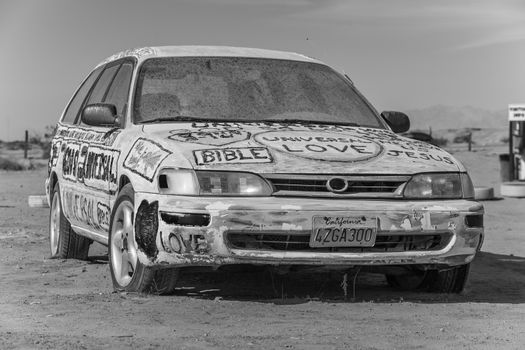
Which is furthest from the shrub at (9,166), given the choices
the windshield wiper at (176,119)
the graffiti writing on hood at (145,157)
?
the graffiti writing on hood at (145,157)

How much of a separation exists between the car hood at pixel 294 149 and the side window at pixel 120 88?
820 mm

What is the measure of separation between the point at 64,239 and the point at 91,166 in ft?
4.71

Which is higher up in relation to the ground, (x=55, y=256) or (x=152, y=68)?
(x=152, y=68)

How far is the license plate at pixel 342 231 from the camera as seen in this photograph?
658 centimetres

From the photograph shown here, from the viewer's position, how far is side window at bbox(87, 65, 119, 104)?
900cm

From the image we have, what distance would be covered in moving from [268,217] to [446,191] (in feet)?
3.96

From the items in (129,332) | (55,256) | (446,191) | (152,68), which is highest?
(152,68)

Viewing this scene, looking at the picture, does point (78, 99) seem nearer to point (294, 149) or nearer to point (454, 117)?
point (294, 149)

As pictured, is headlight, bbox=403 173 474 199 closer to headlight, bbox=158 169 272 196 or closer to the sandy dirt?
the sandy dirt

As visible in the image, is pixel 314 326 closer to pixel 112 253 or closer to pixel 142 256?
pixel 142 256

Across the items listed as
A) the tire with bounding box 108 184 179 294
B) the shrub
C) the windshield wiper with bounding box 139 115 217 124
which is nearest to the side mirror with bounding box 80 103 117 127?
the windshield wiper with bounding box 139 115 217 124

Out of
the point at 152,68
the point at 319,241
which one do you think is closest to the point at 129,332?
the point at 319,241

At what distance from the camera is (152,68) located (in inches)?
319

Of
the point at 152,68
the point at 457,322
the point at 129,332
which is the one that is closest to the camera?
the point at 129,332
